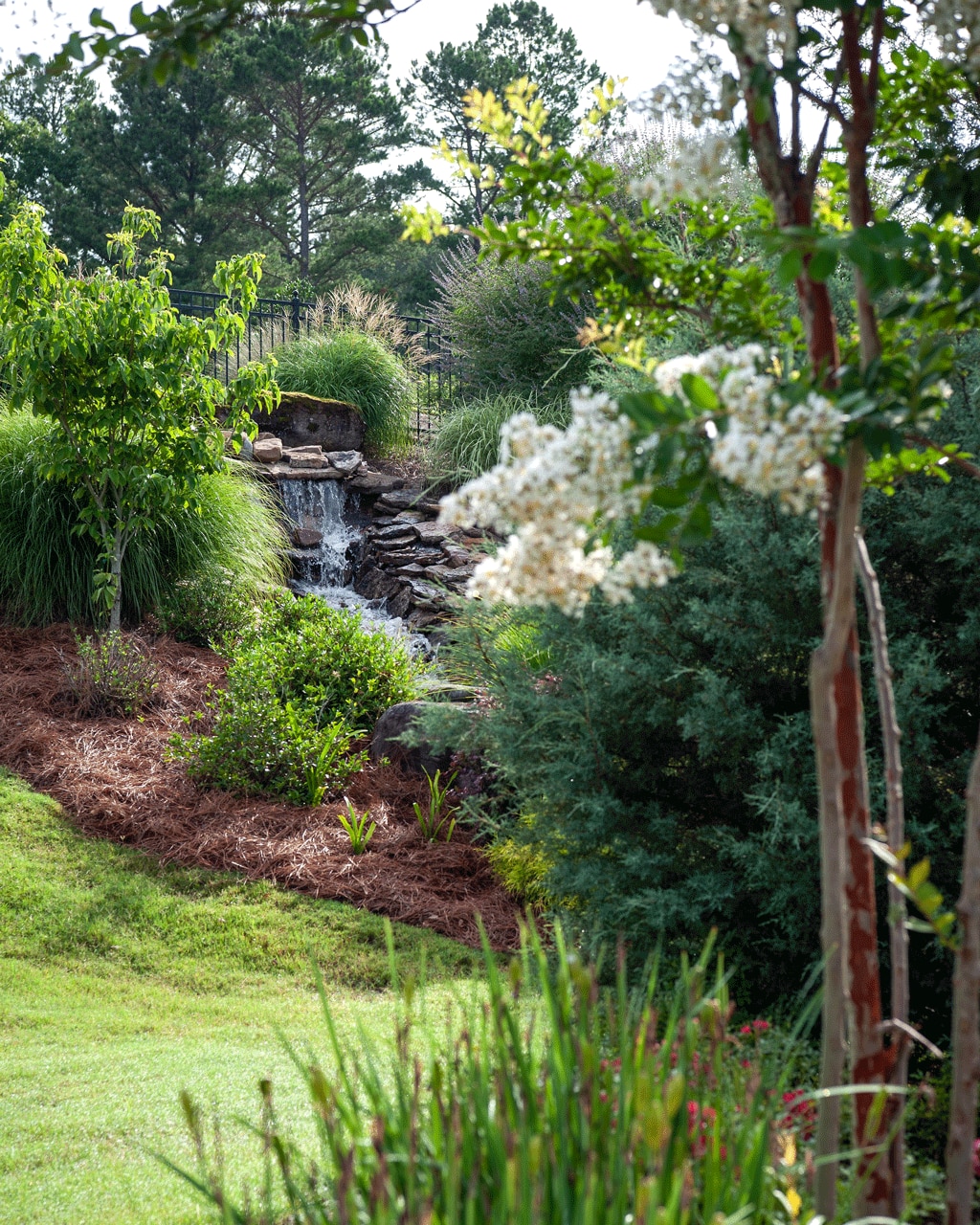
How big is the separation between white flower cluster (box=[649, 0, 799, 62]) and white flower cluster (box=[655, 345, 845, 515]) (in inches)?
17.9

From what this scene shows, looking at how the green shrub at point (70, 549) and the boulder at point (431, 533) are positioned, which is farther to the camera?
the boulder at point (431, 533)

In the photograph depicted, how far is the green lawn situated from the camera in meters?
2.69

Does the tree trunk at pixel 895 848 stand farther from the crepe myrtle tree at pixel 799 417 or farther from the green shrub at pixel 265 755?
the green shrub at pixel 265 755

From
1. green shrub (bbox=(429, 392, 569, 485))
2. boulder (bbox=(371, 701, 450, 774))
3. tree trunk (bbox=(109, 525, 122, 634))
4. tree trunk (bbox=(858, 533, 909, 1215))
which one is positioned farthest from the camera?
green shrub (bbox=(429, 392, 569, 485))

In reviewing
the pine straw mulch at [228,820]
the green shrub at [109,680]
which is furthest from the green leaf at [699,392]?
the green shrub at [109,680]

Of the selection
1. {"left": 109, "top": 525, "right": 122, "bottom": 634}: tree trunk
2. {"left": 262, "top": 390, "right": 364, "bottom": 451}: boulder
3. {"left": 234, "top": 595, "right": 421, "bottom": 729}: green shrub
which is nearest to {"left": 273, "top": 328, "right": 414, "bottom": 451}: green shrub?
{"left": 262, "top": 390, "right": 364, "bottom": 451}: boulder

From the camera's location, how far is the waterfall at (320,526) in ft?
31.4

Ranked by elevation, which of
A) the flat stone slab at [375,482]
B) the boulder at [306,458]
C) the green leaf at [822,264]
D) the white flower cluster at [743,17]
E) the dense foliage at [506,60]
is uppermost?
the dense foliage at [506,60]

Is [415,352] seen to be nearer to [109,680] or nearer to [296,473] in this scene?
[296,473]

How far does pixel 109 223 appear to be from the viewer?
77.2ft

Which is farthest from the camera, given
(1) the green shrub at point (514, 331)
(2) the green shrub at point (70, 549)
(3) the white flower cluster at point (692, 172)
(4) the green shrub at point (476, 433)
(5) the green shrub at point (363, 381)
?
(5) the green shrub at point (363, 381)

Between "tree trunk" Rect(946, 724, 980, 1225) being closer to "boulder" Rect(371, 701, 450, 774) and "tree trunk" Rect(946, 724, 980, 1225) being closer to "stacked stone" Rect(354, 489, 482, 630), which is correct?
"boulder" Rect(371, 701, 450, 774)

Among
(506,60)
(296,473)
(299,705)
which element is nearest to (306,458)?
(296,473)

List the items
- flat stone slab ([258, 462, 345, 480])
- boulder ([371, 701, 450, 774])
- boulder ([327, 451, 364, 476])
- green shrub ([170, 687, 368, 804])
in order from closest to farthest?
green shrub ([170, 687, 368, 804])
boulder ([371, 701, 450, 774])
flat stone slab ([258, 462, 345, 480])
boulder ([327, 451, 364, 476])
